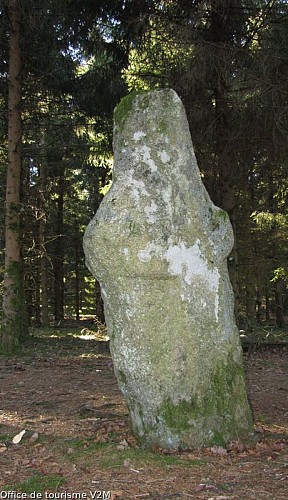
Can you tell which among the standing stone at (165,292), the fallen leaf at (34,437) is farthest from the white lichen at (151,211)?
the fallen leaf at (34,437)

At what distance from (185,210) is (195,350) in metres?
1.19

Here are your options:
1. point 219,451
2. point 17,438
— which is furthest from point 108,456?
point 17,438

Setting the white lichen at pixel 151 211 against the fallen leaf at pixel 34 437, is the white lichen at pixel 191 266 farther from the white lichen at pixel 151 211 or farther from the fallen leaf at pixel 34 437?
the fallen leaf at pixel 34 437

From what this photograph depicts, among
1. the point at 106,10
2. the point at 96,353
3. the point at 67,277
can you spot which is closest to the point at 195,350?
the point at 96,353

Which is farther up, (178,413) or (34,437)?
(178,413)

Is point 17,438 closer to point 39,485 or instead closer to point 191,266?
point 39,485

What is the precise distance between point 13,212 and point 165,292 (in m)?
7.92

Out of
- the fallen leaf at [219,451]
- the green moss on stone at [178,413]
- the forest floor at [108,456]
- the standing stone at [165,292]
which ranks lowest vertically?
the forest floor at [108,456]

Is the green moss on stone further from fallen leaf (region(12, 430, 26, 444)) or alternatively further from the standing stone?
fallen leaf (region(12, 430, 26, 444))

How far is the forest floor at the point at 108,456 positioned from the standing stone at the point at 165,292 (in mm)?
271

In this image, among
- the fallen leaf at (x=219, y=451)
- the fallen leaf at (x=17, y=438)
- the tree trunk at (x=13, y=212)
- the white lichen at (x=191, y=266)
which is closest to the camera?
the fallen leaf at (x=219, y=451)

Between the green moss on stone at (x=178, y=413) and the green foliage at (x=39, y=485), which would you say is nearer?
the green foliage at (x=39, y=485)

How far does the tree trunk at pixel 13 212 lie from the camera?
35.8 feet

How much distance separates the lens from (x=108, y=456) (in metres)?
3.93
